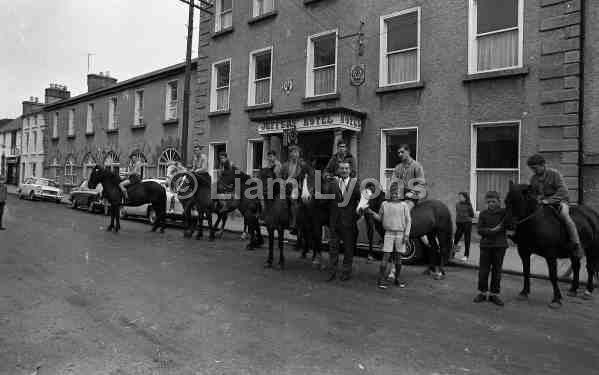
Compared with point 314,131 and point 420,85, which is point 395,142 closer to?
point 420,85

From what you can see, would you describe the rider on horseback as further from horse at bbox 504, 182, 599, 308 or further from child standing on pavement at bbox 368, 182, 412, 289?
child standing on pavement at bbox 368, 182, 412, 289

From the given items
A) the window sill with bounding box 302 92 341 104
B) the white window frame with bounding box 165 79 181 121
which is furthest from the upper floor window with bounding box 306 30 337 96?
the white window frame with bounding box 165 79 181 121

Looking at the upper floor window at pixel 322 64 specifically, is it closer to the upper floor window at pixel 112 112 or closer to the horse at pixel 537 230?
the horse at pixel 537 230

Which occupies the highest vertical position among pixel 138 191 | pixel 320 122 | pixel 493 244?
pixel 320 122

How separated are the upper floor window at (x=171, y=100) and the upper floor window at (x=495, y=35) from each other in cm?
1657

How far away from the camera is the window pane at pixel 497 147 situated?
1220 cm

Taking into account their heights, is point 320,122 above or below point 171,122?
below

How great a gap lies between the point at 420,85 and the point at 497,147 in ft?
10.0

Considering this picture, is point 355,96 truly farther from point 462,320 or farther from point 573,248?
point 462,320

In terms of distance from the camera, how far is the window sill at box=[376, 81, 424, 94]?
1360 centimetres

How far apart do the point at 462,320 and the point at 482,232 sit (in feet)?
5.28

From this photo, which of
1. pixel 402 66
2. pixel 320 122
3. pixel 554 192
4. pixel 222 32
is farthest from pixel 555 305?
pixel 222 32

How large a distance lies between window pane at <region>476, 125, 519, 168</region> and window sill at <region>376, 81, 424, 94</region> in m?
2.34

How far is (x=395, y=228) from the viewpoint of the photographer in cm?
717
